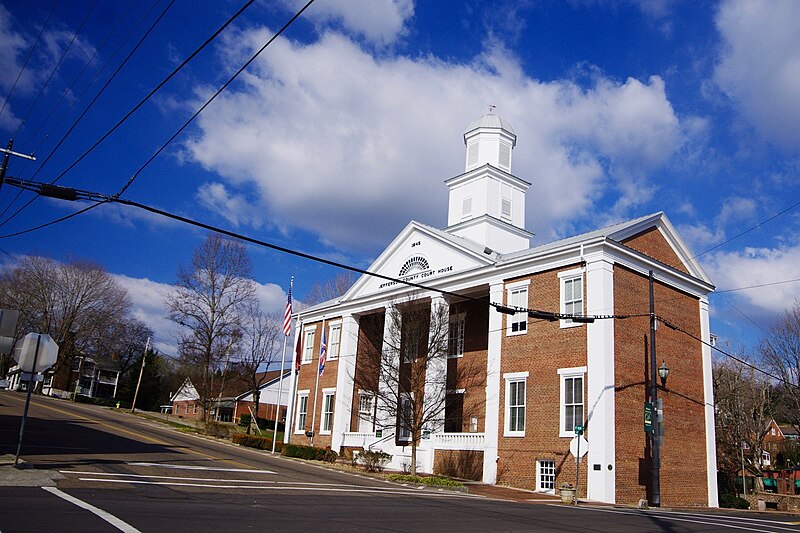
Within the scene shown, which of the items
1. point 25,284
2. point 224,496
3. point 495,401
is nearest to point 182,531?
point 224,496

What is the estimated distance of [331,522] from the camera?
11.9 m

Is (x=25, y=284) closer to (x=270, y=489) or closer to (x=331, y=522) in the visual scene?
(x=270, y=489)

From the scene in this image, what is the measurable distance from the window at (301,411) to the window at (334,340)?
12.1ft

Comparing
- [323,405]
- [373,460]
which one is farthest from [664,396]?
[323,405]

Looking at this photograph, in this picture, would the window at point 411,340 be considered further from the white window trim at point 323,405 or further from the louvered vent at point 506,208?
the white window trim at point 323,405

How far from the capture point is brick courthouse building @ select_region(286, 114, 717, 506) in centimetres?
2773

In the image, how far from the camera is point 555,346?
29.9m

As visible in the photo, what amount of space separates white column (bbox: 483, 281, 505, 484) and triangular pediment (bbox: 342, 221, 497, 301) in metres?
2.57

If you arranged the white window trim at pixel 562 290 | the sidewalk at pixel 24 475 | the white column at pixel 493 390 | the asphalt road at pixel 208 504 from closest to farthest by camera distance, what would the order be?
the asphalt road at pixel 208 504, the sidewalk at pixel 24 475, the white window trim at pixel 562 290, the white column at pixel 493 390

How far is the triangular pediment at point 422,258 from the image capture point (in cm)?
3609

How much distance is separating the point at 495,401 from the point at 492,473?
10.9 ft

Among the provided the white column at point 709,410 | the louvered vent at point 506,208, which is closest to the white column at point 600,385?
the white column at point 709,410

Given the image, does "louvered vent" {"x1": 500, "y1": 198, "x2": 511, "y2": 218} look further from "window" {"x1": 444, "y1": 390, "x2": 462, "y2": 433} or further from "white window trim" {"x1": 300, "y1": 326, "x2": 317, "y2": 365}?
"white window trim" {"x1": 300, "y1": 326, "x2": 317, "y2": 365}

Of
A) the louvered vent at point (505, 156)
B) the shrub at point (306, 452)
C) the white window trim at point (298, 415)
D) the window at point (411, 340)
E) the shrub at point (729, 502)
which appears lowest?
the shrub at point (729, 502)
